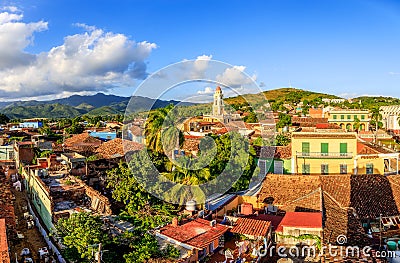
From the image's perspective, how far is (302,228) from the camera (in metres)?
9.77

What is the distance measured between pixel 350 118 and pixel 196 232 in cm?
4188

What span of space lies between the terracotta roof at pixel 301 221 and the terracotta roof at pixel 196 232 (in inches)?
64.0

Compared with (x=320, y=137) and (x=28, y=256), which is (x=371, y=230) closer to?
(x=320, y=137)

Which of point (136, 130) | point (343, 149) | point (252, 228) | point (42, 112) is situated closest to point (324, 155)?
point (343, 149)

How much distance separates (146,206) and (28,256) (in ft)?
13.0

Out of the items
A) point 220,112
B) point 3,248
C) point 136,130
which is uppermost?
point 220,112

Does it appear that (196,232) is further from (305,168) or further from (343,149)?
(343,149)

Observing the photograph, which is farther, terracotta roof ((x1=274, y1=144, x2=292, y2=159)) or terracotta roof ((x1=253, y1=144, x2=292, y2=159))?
terracotta roof ((x1=253, y1=144, x2=292, y2=159))

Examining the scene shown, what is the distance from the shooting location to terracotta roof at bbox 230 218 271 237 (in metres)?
10.1

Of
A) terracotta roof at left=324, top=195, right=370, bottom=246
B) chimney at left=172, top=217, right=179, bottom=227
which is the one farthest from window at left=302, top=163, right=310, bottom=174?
chimney at left=172, top=217, right=179, bottom=227

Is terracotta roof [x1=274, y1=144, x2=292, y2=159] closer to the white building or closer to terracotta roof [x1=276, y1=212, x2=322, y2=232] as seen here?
the white building

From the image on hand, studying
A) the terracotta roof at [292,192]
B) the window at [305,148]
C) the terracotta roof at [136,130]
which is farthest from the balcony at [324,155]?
the terracotta roof at [136,130]

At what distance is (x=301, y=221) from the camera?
33.4 feet

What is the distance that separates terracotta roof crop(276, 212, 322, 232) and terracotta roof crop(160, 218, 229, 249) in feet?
5.33
